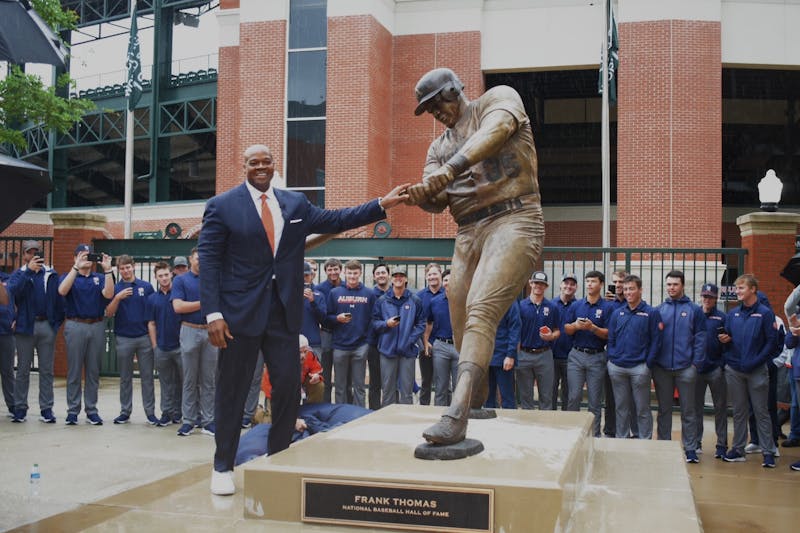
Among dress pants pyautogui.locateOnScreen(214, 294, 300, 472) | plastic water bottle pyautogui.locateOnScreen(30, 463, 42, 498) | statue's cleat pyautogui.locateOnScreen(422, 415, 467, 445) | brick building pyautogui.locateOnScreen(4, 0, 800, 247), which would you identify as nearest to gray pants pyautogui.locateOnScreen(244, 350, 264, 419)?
plastic water bottle pyautogui.locateOnScreen(30, 463, 42, 498)

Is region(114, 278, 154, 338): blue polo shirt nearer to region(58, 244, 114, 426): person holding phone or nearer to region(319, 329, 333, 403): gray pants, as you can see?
region(58, 244, 114, 426): person holding phone

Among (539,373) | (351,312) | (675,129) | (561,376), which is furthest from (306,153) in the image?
(539,373)

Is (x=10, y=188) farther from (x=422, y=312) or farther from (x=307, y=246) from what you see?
(x=422, y=312)

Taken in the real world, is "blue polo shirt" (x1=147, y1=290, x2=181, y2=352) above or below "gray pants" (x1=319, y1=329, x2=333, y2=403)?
above

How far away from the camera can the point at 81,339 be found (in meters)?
10.6

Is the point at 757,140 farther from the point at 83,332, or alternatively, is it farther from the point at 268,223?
the point at 268,223

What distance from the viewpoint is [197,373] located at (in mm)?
10219

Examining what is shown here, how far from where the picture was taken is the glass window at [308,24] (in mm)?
22875

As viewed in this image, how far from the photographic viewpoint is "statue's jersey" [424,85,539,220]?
213 inches

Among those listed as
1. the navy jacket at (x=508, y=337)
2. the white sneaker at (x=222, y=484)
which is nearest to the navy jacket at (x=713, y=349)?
the navy jacket at (x=508, y=337)

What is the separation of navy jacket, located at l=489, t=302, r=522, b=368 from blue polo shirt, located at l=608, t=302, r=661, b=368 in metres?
1.14

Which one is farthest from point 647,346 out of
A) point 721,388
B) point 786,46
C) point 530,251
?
point 786,46

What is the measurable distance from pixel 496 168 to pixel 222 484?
2676mm

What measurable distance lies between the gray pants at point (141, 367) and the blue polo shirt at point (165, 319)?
31 cm
